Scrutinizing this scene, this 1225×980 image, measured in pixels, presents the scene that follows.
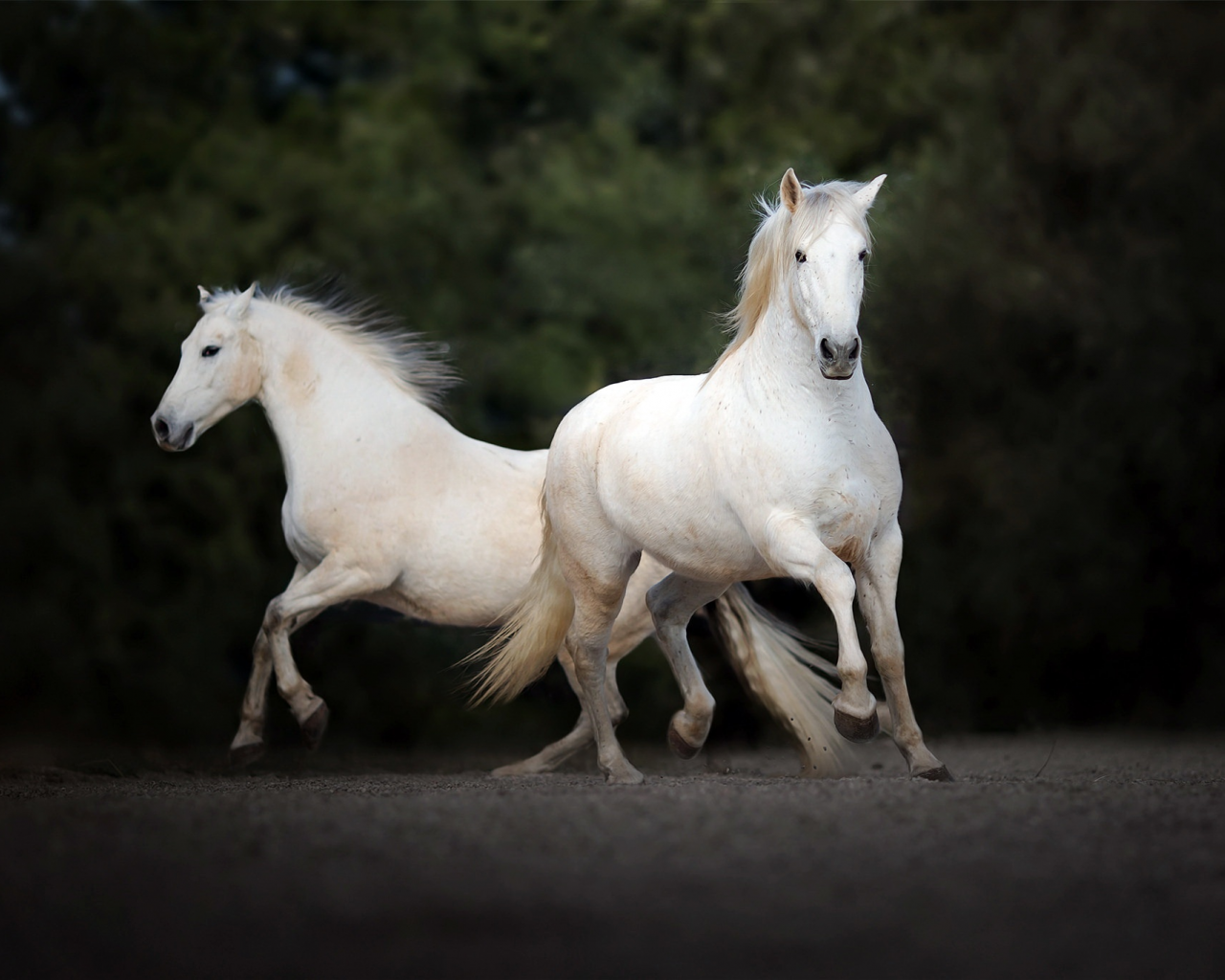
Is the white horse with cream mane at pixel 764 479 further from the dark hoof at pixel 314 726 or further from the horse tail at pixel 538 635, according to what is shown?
the dark hoof at pixel 314 726

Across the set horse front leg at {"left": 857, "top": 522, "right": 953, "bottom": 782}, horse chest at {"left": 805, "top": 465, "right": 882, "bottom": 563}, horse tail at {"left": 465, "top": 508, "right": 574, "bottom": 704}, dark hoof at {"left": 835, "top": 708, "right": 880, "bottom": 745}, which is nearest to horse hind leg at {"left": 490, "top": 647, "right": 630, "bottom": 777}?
horse tail at {"left": 465, "top": 508, "right": 574, "bottom": 704}

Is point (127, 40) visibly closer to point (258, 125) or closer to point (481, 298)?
point (258, 125)

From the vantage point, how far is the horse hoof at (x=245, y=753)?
21.7 ft

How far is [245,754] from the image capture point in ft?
21.7

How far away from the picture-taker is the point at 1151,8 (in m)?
10.3

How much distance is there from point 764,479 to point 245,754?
3.11 meters

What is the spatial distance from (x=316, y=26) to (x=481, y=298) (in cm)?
315

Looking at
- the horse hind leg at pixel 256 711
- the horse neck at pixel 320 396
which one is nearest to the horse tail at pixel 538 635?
the horse hind leg at pixel 256 711

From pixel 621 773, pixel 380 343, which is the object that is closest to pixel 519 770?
pixel 621 773

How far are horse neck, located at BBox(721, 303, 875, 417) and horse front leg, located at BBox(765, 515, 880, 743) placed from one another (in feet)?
1.60

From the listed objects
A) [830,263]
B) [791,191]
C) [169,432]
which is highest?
[791,191]

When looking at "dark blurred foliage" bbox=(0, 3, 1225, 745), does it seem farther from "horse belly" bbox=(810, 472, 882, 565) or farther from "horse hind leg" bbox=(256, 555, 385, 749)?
"horse belly" bbox=(810, 472, 882, 565)

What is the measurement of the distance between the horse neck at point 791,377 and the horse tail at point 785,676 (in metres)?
1.72

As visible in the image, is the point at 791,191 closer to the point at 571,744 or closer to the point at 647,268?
the point at 571,744
